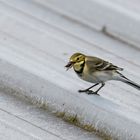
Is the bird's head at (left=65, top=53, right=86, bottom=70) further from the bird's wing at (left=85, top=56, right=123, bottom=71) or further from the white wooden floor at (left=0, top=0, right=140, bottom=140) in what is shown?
the white wooden floor at (left=0, top=0, right=140, bottom=140)

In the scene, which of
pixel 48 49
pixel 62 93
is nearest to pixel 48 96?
pixel 62 93

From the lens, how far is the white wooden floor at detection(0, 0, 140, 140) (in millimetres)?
5855

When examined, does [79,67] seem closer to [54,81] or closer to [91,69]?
[91,69]

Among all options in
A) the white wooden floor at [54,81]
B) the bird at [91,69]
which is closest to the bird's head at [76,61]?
the bird at [91,69]

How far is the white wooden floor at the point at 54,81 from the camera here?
19.2ft

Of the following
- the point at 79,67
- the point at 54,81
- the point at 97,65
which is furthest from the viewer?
the point at 54,81

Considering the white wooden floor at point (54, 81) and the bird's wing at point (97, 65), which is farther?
the bird's wing at point (97, 65)

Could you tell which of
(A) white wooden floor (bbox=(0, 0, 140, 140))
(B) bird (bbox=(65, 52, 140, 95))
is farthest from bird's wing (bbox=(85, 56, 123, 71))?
(A) white wooden floor (bbox=(0, 0, 140, 140))

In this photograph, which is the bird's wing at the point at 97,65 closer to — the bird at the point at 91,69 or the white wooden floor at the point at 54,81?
the bird at the point at 91,69

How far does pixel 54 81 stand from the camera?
6340 mm

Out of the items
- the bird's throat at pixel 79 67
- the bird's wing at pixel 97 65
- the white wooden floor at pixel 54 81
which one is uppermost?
the bird's wing at pixel 97 65

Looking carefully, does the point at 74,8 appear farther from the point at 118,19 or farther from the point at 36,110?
the point at 36,110

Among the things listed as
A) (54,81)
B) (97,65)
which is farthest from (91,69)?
(54,81)

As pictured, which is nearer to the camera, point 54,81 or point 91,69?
point 91,69
